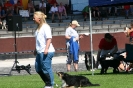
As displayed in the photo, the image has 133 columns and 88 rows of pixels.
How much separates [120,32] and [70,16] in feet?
24.9

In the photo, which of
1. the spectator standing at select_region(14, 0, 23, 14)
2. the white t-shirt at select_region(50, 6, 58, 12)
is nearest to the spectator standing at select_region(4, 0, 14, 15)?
the spectator standing at select_region(14, 0, 23, 14)

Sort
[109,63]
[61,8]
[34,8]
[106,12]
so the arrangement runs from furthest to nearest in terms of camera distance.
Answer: [106,12]
[34,8]
[61,8]
[109,63]

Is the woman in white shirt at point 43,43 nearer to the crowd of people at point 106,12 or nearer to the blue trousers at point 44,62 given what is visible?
the blue trousers at point 44,62

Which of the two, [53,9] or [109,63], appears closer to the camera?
[109,63]

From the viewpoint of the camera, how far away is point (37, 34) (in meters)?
14.7

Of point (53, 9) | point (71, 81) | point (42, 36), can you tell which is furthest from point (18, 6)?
point (42, 36)

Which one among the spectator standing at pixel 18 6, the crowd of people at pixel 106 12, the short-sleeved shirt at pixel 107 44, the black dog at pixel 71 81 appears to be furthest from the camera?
the crowd of people at pixel 106 12

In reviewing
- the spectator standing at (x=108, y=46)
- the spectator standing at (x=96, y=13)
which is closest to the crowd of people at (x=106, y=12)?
the spectator standing at (x=96, y=13)

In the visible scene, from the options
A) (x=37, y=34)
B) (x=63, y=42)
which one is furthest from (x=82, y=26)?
(x=37, y=34)

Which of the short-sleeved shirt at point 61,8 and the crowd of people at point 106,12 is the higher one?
the short-sleeved shirt at point 61,8

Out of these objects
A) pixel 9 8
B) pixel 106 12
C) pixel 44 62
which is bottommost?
Result: pixel 106 12

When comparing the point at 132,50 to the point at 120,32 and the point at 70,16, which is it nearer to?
the point at 120,32

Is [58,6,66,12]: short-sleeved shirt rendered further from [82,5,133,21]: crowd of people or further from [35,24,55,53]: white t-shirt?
[35,24,55,53]: white t-shirt

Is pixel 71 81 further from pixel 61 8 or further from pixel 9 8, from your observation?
pixel 61 8
